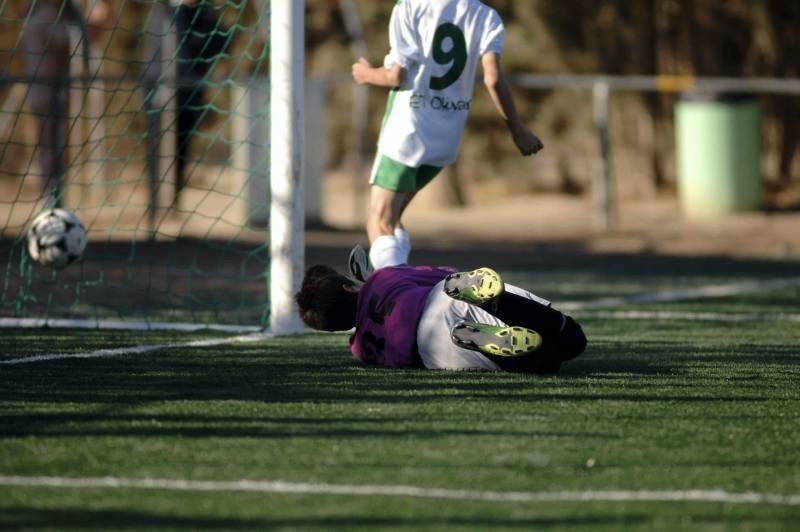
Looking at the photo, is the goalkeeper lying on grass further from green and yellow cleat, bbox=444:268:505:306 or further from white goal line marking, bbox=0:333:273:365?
white goal line marking, bbox=0:333:273:365

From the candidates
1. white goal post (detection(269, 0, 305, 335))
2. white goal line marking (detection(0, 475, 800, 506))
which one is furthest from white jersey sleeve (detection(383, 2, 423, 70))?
white goal line marking (detection(0, 475, 800, 506))

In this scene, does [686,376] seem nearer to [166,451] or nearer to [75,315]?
[166,451]

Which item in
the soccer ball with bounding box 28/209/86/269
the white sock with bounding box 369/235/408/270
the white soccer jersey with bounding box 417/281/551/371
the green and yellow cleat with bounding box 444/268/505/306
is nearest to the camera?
the green and yellow cleat with bounding box 444/268/505/306

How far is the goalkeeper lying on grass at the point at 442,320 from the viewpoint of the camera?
5418 millimetres

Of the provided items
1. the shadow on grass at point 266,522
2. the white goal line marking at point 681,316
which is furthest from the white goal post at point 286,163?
the shadow on grass at point 266,522

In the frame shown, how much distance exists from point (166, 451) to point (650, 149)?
42.4 ft

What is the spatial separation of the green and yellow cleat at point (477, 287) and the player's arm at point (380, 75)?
6.16 ft

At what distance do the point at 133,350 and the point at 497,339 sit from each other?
1798mm

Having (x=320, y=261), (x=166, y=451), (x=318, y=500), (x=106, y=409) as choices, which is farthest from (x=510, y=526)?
(x=320, y=261)

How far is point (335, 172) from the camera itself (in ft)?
59.8

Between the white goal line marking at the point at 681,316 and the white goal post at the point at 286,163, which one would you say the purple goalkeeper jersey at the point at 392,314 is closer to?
the white goal post at the point at 286,163

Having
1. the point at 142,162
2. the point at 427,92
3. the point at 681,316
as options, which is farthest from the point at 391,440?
the point at 142,162

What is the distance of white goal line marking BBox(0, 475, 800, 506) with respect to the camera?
12.2 feet

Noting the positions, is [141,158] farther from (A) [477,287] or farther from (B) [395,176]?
(A) [477,287]
